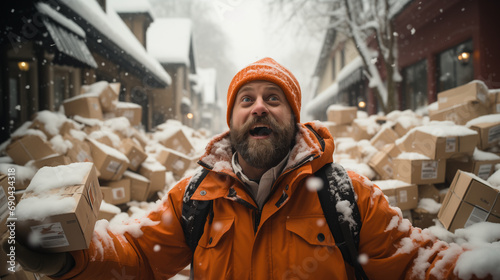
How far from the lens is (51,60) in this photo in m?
6.43

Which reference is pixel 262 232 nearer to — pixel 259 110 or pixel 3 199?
pixel 259 110

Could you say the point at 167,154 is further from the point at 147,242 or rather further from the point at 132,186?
the point at 147,242

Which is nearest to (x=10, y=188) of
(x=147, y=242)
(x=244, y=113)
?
(x=147, y=242)

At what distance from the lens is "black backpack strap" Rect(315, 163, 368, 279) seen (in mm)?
1482

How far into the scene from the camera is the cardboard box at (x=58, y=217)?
1165 mm

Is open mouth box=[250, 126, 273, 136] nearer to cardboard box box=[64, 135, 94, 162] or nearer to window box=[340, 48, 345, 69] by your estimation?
cardboard box box=[64, 135, 94, 162]

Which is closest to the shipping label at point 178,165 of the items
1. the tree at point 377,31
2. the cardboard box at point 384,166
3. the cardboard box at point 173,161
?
the cardboard box at point 173,161

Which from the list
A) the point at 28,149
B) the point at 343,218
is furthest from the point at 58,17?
the point at 343,218

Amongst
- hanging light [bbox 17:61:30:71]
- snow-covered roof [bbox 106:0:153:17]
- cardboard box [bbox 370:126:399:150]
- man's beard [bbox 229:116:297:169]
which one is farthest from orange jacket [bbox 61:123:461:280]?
snow-covered roof [bbox 106:0:153:17]

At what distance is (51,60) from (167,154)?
369cm

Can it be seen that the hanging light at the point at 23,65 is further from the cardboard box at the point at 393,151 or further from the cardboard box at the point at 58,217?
the cardboard box at the point at 393,151

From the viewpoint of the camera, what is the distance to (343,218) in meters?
1.50

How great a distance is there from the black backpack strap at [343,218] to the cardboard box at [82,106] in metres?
6.15

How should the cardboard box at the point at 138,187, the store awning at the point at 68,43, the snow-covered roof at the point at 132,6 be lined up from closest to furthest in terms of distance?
1. the cardboard box at the point at 138,187
2. the store awning at the point at 68,43
3. the snow-covered roof at the point at 132,6
